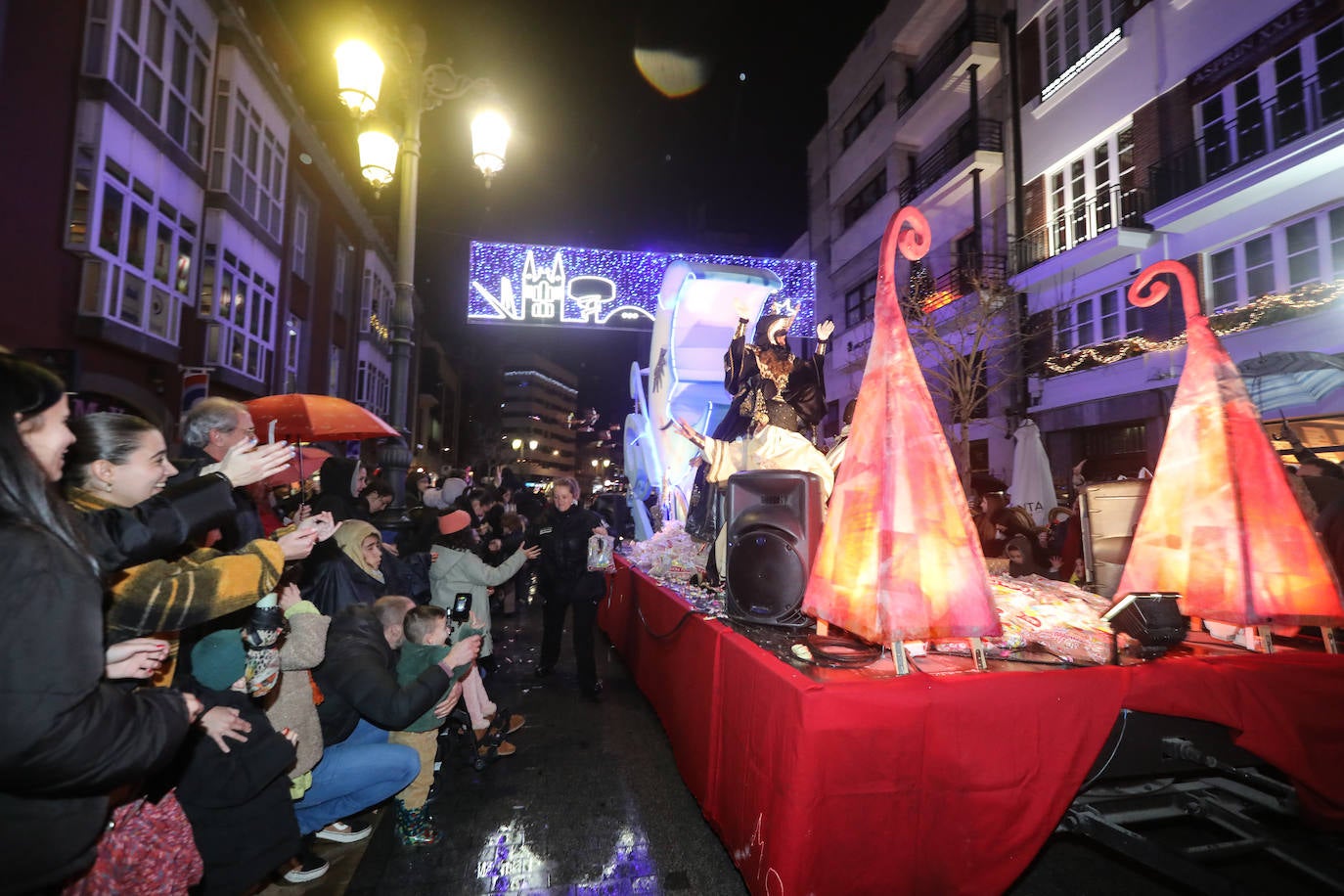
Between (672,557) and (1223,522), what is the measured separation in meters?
4.24

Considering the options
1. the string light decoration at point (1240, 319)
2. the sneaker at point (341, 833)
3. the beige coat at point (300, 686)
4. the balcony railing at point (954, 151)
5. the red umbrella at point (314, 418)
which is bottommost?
the sneaker at point (341, 833)

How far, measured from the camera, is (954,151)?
17344 mm

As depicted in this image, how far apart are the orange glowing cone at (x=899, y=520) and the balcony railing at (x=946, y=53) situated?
58.5 feet

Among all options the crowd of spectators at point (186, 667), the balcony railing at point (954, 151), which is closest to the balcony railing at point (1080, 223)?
the balcony railing at point (954, 151)

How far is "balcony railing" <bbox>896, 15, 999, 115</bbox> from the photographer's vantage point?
53.8 feet

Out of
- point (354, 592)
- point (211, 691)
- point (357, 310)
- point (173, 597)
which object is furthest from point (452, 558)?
point (357, 310)

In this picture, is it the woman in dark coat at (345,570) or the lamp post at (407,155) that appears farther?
the lamp post at (407,155)

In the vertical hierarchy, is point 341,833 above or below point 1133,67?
below

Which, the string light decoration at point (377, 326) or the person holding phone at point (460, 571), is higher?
the string light decoration at point (377, 326)

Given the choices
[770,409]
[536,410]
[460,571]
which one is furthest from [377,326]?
[536,410]

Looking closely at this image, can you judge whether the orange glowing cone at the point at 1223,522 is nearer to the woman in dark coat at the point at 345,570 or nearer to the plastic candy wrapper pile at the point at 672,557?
the plastic candy wrapper pile at the point at 672,557

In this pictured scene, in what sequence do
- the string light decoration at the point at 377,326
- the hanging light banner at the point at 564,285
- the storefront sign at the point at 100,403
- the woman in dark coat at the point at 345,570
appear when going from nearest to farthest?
the woman in dark coat at the point at 345,570 → the storefront sign at the point at 100,403 → the hanging light banner at the point at 564,285 → the string light decoration at the point at 377,326

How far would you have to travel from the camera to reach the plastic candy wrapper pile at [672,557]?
5.75 meters

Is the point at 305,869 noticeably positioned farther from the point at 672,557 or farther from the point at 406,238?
the point at 406,238
